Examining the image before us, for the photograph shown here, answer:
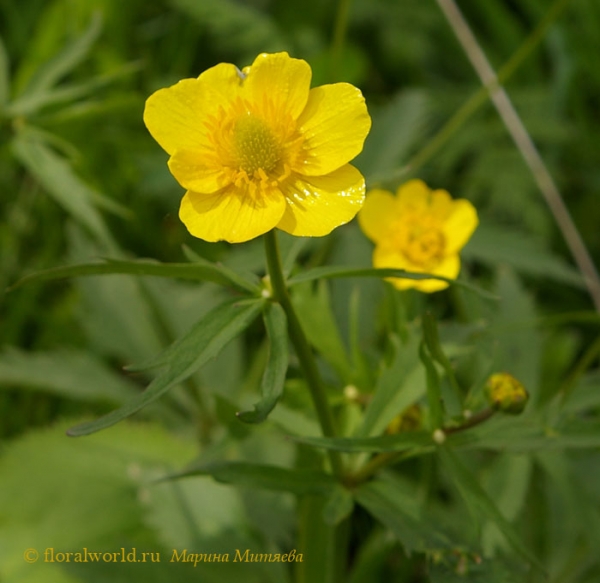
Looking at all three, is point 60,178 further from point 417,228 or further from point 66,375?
point 417,228

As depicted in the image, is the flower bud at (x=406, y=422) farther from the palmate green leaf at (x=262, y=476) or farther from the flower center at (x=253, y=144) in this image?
the flower center at (x=253, y=144)

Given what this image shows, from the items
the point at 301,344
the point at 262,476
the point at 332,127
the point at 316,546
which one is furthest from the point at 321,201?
the point at 316,546

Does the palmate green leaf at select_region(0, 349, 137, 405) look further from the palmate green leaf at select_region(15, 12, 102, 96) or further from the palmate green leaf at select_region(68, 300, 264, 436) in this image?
the palmate green leaf at select_region(68, 300, 264, 436)

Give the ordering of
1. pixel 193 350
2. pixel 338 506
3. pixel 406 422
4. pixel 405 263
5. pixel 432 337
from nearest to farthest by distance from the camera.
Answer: pixel 193 350 → pixel 432 337 → pixel 338 506 → pixel 406 422 → pixel 405 263

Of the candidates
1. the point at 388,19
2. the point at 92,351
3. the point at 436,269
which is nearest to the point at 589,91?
the point at 388,19

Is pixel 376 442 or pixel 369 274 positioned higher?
pixel 369 274
